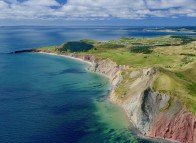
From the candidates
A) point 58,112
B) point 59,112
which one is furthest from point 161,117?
point 58,112

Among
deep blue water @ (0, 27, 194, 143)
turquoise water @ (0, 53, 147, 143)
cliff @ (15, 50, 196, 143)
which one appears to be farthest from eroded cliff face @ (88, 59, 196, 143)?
turquoise water @ (0, 53, 147, 143)

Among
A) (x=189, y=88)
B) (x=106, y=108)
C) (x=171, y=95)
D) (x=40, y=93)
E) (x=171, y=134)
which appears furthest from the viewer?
(x=40, y=93)

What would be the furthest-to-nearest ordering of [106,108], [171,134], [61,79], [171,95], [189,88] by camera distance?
[61,79] < [106,108] < [189,88] < [171,95] < [171,134]

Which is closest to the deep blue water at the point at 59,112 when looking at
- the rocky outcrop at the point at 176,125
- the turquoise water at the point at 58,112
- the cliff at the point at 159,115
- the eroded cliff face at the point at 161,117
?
the turquoise water at the point at 58,112

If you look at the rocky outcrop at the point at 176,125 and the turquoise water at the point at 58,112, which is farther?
the rocky outcrop at the point at 176,125

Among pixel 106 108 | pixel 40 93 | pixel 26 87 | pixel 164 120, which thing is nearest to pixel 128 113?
pixel 106 108

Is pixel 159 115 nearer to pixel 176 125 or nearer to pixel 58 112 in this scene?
pixel 176 125

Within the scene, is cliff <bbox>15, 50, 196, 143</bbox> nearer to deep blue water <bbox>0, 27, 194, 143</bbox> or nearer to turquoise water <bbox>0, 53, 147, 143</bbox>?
deep blue water <bbox>0, 27, 194, 143</bbox>

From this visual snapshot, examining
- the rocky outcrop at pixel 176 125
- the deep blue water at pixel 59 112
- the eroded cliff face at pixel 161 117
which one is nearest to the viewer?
the deep blue water at pixel 59 112

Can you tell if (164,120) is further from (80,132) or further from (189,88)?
(80,132)

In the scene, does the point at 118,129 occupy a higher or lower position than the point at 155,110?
lower

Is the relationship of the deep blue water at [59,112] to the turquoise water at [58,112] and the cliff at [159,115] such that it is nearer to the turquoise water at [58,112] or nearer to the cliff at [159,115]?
the turquoise water at [58,112]
